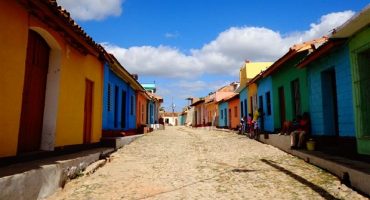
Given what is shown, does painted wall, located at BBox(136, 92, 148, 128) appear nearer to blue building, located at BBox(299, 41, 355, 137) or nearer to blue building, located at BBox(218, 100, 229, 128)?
blue building, located at BBox(218, 100, 229, 128)

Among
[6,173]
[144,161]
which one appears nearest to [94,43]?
[144,161]

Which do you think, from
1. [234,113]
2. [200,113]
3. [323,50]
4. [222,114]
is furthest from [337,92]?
[200,113]

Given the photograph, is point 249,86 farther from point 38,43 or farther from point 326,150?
point 38,43

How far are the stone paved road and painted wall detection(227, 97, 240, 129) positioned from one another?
15.8 meters

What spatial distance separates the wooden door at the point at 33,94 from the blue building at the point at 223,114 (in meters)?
24.0

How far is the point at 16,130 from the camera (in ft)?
17.7

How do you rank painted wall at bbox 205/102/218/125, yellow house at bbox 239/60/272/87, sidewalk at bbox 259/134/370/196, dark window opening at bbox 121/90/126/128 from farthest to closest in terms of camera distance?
1. painted wall at bbox 205/102/218/125
2. yellow house at bbox 239/60/272/87
3. dark window opening at bbox 121/90/126/128
4. sidewalk at bbox 259/134/370/196

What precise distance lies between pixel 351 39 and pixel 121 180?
609 cm

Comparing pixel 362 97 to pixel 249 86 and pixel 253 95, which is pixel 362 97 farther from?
pixel 249 86

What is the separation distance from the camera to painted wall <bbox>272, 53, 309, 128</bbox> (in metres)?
11.4

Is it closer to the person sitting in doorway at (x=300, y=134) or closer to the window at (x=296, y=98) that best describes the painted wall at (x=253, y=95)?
the window at (x=296, y=98)

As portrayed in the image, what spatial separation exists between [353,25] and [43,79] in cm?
654

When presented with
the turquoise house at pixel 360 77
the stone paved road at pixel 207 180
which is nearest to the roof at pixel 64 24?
the stone paved road at pixel 207 180

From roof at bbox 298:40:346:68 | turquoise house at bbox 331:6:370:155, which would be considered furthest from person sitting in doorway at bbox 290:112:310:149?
turquoise house at bbox 331:6:370:155
